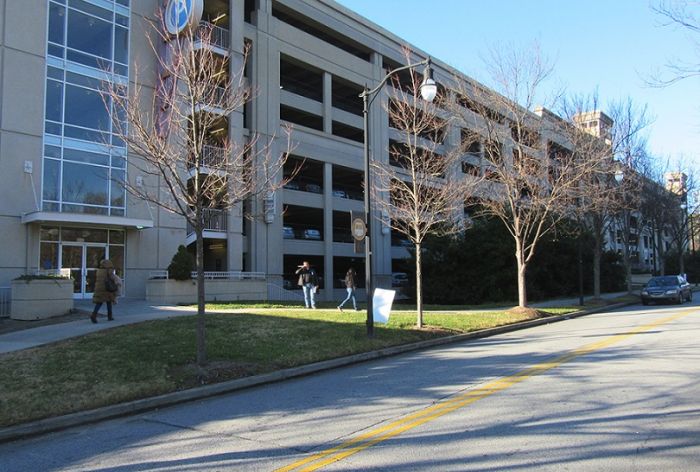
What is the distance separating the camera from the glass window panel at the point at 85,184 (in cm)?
2219

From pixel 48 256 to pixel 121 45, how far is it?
10.0 metres

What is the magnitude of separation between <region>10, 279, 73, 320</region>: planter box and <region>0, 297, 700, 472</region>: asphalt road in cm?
1059

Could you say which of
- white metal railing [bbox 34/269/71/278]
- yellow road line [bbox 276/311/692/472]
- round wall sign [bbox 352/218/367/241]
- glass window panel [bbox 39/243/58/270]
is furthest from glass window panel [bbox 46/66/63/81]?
yellow road line [bbox 276/311/692/472]

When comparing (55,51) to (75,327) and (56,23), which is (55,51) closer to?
(56,23)

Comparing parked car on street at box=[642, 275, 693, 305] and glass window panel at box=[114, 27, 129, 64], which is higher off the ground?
glass window panel at box=[114, 27, 129, 64]

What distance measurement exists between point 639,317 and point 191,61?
16.9 m

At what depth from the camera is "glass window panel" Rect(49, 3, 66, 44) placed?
22109 millimetres

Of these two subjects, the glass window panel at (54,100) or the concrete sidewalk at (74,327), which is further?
the glass window panel at (54,100)

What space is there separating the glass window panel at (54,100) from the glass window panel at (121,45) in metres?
3.03

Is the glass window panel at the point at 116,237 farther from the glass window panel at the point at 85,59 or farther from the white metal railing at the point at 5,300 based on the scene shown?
the glass window panel at the point at 85,59

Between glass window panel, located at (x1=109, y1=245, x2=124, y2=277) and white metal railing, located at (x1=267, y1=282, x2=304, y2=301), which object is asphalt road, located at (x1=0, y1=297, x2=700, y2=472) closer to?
glass window panel, located at (x1=109, y1=245, x2=124, y2=277)

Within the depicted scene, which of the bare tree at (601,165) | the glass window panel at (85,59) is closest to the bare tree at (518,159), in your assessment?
the bare tree at (601,165)

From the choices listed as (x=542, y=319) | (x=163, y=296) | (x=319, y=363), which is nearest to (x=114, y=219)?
(x=163, y=296)

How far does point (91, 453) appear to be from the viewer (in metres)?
5.75
